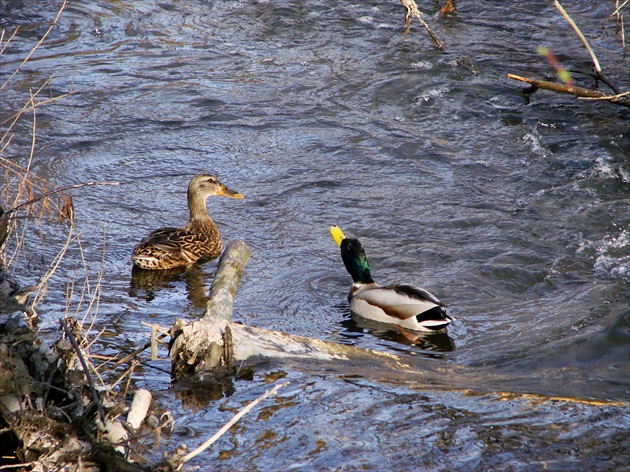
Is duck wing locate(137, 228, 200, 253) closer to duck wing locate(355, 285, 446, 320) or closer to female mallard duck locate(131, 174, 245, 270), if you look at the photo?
female mallard duck locate(131, 174, 245, 270)

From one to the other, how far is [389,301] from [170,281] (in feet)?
7.56

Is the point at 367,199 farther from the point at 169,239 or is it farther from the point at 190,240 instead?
the point at 169,239

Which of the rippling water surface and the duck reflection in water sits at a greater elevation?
the rippling water surface

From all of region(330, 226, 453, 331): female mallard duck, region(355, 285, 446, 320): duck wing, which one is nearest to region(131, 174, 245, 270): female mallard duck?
region(330, 226, 453, 331): female mallard duck

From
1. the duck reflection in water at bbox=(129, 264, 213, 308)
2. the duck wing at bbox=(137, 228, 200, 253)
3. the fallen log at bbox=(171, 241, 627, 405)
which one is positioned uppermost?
the fallen log at bbox=(171, 241, 627, 405)

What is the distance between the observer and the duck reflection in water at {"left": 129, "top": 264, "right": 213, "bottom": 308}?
783 centimetres

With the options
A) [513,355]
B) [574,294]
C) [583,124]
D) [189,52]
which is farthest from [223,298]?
[189,52]

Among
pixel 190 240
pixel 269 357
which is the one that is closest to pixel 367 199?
pixel 190 240

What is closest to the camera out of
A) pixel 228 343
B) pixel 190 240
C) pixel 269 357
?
pixel 228 343

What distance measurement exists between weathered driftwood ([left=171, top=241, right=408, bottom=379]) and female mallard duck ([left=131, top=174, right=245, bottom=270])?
2812 mm

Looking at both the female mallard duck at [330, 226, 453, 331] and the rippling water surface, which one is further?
the female mallard duck at [330, 226, 453, 331]

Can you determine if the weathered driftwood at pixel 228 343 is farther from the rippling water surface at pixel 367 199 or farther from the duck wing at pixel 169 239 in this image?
the duck wing at pixel 169 239

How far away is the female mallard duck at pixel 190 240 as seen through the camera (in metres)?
8.42

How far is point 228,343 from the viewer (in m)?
5.05
